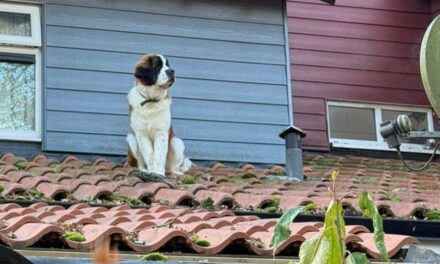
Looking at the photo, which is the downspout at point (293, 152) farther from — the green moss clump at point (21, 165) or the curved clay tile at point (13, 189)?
the curved clay tile at point (13, 189)

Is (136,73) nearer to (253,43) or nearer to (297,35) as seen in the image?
(253,43)

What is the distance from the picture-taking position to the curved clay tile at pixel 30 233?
466 cm

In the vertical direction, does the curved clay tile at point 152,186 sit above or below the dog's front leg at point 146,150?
below

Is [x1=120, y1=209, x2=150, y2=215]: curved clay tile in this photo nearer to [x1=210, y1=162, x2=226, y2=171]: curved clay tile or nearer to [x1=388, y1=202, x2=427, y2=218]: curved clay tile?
[x1=388, y1=202, x2=427, y2=218]: curved clay tile

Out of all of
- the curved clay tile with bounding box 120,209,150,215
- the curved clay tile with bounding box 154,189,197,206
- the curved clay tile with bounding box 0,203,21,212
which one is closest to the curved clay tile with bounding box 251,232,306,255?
the curved clay tile with bounding box 120,209,150,215

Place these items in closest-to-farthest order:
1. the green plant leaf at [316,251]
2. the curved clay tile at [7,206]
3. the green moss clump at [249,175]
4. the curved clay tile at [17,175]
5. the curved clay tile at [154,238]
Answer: the green plant leaf at [316,251] < the curved clay tile at [154,238] < the curved clay tile at [7,206] < the curved clay tile at [17,175] < the green moss clump at [249,175]

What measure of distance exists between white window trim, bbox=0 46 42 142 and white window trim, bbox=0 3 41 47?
0.20 feet

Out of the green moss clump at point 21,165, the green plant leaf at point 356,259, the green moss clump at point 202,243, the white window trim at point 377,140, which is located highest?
the white window trim at point 377,140

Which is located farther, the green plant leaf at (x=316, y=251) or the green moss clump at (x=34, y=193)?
the green moss clump at (x=34, y=193)

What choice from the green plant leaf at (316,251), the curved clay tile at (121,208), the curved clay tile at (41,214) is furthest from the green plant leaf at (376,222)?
the curved clay tile at (121,208)

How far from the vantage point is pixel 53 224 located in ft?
16.2

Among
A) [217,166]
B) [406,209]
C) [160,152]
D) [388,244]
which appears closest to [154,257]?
[388,244]

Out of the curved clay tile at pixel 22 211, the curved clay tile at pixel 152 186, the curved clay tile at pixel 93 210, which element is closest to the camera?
the curved clay tile at pixel 22 211

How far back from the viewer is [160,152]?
350 inches
